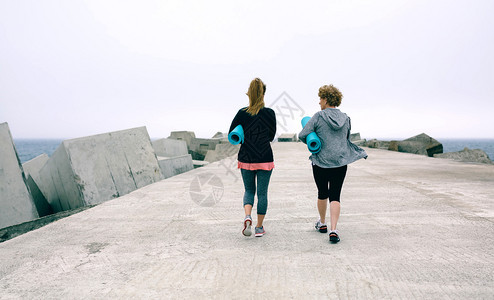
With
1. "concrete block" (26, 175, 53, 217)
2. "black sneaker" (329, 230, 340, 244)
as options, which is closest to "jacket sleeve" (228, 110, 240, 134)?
"black sneaker" (329, 230, 340, 244)

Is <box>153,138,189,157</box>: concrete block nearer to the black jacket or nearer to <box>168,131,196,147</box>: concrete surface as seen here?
<box>168,131,196,147</box>: concrete surface

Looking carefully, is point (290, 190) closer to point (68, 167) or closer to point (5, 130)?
point (68, 167)

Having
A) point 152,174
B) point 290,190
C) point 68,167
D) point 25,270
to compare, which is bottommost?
point 290,190

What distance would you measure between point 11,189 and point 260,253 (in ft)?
14.1

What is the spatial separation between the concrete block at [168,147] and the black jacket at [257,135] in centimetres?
855

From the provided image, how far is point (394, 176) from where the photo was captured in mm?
Answer: 7152

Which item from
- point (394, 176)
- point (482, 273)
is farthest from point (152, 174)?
point (482, 273)

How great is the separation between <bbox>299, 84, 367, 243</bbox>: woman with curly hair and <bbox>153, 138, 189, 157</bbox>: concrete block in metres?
8.85

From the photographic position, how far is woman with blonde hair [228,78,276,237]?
10.4 ft

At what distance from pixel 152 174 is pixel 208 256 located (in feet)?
15.1

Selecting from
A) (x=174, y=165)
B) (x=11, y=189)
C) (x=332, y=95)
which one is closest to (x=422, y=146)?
(x=174, y=165)

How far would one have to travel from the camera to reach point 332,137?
3.15 metres

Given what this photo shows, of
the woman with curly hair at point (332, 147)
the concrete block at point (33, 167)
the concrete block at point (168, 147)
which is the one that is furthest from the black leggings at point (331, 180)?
the concrete block at point (168, 147)

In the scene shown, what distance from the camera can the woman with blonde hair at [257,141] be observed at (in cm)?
316
